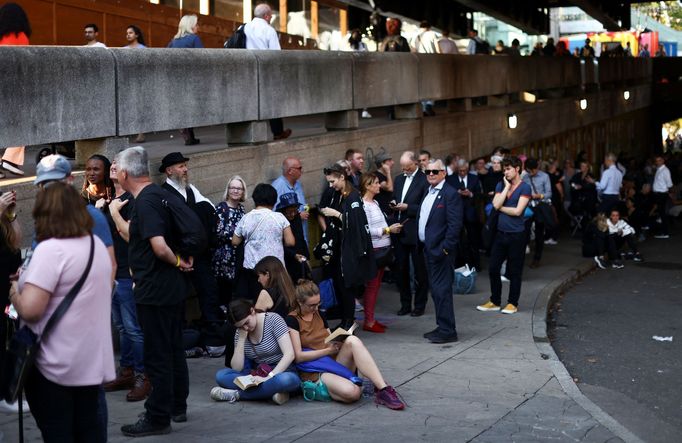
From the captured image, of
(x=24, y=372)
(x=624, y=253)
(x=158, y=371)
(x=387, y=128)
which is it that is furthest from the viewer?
(x=624, y=253)

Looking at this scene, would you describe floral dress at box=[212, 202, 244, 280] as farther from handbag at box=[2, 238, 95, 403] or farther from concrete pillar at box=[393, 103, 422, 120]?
concrete pillar at box=[393, 103, 422, 120]

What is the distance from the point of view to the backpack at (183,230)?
769cm

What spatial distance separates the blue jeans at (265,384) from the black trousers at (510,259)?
525 centimetres

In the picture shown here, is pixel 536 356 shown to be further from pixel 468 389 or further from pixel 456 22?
pixel 456 22

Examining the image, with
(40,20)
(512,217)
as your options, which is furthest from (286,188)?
(40,20)

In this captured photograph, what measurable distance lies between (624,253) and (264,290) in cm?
1326

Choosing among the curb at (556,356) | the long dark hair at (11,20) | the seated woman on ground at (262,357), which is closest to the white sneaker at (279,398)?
the seated woman on ground at (262,357)

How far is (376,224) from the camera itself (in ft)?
40.6

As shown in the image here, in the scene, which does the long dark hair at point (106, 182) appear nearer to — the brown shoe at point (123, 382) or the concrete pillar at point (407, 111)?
the brown shoe at point (123, 382)

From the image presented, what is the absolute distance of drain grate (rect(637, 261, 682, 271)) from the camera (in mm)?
20205

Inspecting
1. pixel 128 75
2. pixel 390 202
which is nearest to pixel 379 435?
pixel 128 75

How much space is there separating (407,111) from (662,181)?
9.33 metres

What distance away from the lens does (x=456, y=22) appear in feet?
133

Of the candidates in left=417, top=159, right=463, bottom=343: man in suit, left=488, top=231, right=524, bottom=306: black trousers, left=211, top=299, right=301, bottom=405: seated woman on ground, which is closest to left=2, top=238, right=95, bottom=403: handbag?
left=211, top=299, right=301, bottom=405: seated woman on ground
